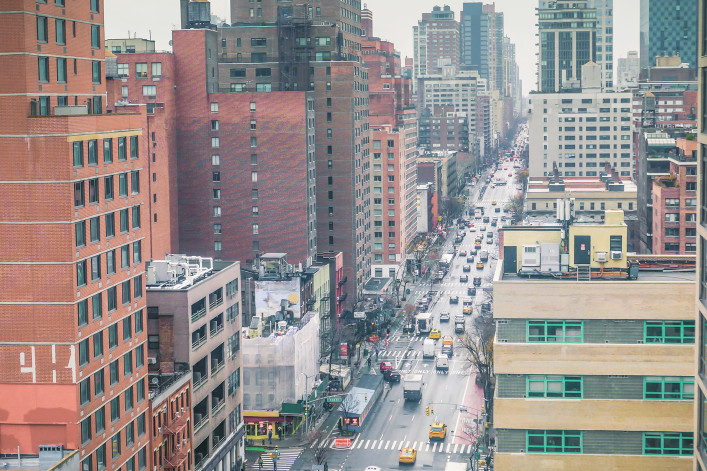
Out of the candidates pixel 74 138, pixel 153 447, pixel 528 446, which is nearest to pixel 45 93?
pixel 74 138

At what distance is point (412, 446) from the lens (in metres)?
110

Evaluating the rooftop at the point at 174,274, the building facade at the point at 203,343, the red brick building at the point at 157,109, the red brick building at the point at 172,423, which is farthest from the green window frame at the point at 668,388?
the red brick building at the point at 157,109

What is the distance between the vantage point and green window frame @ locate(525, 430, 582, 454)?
48.9 m

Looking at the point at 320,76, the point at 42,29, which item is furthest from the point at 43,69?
the point at 320,76

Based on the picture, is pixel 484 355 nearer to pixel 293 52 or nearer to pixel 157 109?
pixel 157 109

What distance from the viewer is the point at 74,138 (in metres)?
58.8

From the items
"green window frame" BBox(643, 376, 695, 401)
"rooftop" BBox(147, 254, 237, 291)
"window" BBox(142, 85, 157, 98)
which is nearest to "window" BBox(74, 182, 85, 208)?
"rooftop" BBox(147, 254, 237, 291)

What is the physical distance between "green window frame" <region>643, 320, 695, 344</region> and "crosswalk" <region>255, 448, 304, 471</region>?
59322mm

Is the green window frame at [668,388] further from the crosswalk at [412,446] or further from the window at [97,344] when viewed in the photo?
the crosswalk at [412,446]

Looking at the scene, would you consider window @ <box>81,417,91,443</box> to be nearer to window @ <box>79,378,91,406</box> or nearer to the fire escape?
window @ <box>79,378,91,406</box>

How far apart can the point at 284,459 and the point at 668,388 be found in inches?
2460

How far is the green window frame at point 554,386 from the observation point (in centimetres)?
4900

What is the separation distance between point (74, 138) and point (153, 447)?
23.0m

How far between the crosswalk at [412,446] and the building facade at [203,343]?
1737 centimetres
